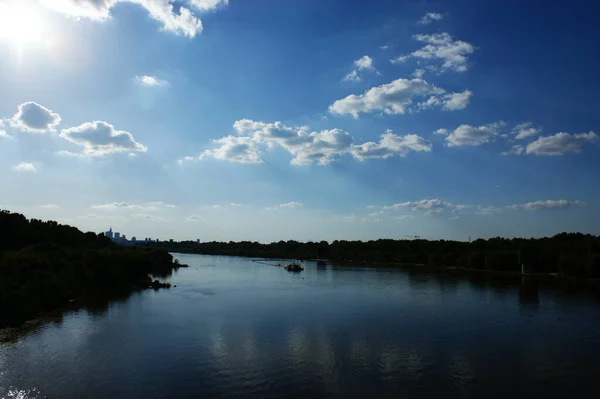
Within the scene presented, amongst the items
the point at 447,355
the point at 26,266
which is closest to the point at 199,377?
the point at 447,355

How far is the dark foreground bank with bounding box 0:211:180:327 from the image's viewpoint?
47.2 m

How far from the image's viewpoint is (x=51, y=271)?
59844mm

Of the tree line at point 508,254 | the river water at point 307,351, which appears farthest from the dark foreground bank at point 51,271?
the tree line at point 508,254

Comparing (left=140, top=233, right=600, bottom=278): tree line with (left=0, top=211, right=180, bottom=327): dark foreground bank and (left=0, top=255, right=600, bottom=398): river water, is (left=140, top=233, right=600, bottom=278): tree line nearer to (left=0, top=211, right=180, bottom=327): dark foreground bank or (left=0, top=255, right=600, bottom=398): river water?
(left=0, top=255, right=600, bottom=398): river water

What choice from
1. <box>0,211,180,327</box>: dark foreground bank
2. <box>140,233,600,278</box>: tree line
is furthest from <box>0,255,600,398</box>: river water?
<box>140,233,600,278</box>: tree line

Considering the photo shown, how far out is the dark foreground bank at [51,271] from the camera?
155 feet

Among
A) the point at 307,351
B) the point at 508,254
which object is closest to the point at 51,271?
the point at 307,351

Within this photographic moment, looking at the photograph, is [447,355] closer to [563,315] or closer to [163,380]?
[163,380]

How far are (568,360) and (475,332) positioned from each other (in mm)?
9948

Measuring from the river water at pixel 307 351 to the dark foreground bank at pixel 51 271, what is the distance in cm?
532

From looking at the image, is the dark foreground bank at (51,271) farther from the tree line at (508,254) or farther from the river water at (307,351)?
the tree line at (508,254)

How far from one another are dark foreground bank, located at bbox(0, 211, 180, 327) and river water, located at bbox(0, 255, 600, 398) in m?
5.32

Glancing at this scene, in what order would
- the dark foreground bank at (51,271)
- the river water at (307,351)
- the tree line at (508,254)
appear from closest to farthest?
the river water at (307,351), the dark foreground bank at (51,271), the tree line at (508,254)

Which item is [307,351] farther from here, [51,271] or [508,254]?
[508,254]
